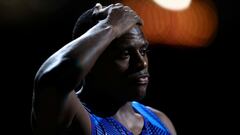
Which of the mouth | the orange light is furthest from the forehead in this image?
the orange light

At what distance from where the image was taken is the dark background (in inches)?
115

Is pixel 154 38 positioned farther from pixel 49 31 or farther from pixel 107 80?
pixel 107 80

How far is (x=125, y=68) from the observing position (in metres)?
1.47

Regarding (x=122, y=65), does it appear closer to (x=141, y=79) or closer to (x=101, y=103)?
(x=141, y=79)

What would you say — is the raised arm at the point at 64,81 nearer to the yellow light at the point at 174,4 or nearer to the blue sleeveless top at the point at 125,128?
the blue sleeveless top at the point at 125,128

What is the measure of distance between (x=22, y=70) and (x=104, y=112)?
1563mm

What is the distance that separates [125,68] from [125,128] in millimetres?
252

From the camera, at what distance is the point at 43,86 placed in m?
1.17

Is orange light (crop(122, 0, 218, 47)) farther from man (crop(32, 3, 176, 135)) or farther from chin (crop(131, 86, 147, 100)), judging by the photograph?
chin (crop(131, 86, 147, 100))

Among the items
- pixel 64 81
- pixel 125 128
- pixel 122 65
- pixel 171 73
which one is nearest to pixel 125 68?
pixel 122 65

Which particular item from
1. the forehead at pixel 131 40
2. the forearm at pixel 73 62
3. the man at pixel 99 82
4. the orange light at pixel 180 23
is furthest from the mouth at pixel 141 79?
the orange light at pixel 180 23

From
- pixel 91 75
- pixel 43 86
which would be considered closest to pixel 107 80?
pixel 91 75

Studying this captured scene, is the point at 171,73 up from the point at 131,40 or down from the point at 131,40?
down

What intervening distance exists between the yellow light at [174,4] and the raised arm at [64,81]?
159cm
